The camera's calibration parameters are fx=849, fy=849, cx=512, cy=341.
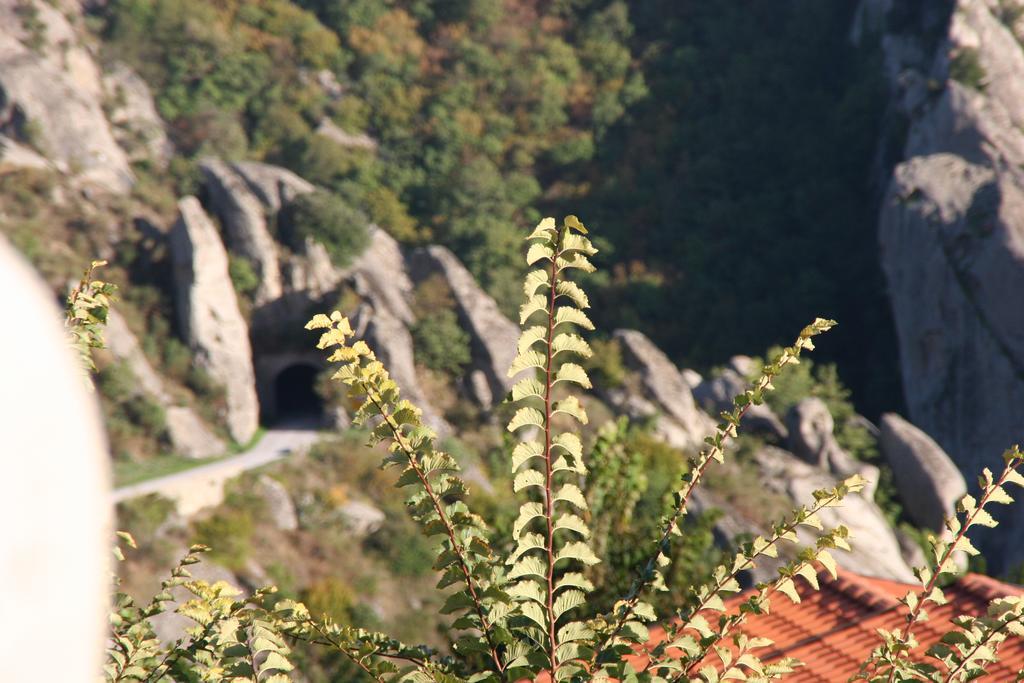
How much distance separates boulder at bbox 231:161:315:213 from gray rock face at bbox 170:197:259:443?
7.68 ft

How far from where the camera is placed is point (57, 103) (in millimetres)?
30281

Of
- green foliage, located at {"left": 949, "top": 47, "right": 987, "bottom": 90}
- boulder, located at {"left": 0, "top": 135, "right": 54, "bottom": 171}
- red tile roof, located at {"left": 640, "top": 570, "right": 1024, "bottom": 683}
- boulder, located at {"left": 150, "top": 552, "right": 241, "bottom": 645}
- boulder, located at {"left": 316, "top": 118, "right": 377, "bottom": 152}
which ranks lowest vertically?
boulder, located at {"left": 150, "top": 552, "right": 241, "bottom": 645}

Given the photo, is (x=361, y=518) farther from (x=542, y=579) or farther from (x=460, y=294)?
(x=542, y=579)

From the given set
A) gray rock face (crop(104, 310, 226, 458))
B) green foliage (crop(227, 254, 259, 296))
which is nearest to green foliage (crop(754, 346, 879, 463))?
green foliage (crop(227, 254, 259, 296))

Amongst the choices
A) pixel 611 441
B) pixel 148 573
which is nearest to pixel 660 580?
pixel 611 441

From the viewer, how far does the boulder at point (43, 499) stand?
4.05 ft

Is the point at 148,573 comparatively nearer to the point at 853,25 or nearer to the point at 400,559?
the point at 400,559

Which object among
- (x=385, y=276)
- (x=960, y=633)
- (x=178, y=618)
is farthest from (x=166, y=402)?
(x=960, y=633)

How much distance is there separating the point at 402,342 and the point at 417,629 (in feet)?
32.2

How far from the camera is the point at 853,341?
32062 millimetres

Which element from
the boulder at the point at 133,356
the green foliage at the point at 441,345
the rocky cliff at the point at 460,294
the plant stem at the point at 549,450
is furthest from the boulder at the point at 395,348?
the plant stem at the point at 549,450

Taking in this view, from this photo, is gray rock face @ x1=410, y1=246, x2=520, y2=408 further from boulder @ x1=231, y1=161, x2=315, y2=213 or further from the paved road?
the paved road

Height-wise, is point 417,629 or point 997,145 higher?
point 997,145

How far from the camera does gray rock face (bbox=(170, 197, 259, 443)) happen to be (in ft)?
82.9
